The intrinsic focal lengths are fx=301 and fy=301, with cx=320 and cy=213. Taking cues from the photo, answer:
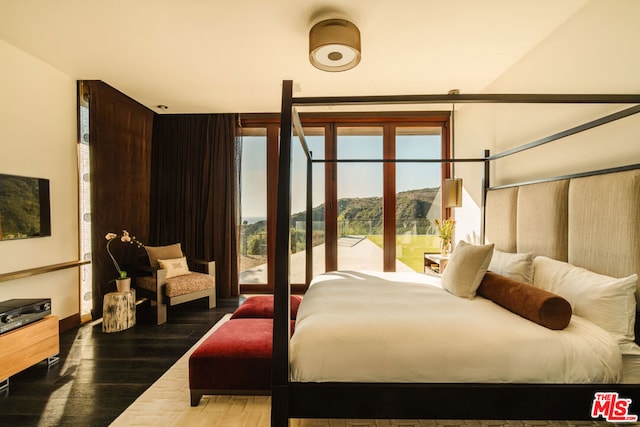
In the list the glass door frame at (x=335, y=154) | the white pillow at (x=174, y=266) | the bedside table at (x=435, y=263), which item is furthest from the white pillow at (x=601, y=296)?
the white pillow at (x=174, y=266)

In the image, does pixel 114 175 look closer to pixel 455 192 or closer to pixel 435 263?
pixel 455 192

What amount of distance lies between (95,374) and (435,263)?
12.1 feet

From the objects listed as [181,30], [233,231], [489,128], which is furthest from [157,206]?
[489,128]

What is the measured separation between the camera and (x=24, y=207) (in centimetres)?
269

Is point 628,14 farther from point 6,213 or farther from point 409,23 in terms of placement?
point 6,213

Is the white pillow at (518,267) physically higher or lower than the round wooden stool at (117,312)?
higher

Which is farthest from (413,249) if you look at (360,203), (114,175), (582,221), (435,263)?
(114,175)

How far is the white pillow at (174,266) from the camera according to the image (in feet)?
11.7

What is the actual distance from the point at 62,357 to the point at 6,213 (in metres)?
1.30

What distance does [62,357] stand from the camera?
8.24ft

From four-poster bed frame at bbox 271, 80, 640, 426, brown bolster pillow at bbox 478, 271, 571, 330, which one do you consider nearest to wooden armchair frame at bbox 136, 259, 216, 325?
four-poster bed frame at bbox 271, 80, 640, 426

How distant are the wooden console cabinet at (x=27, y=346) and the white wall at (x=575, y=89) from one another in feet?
13.2

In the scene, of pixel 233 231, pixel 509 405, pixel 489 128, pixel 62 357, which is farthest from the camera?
pixel 233 231

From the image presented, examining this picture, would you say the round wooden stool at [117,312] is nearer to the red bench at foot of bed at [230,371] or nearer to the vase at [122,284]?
the vase at [122,284]
